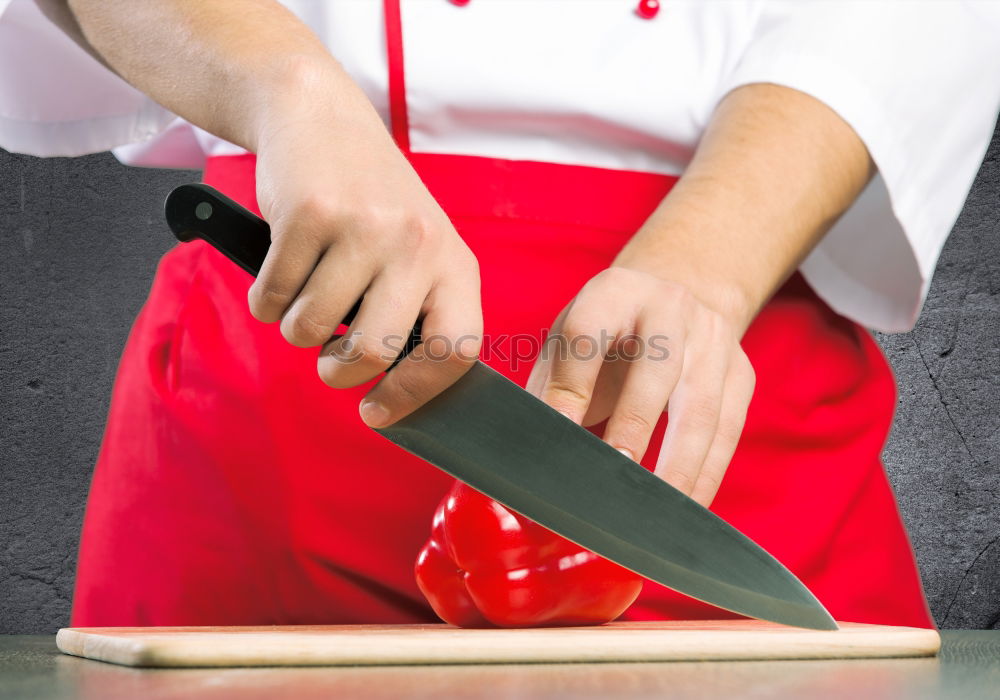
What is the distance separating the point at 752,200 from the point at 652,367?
22 centimetres

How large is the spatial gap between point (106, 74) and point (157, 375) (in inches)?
14.4

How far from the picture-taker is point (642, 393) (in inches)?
30.6

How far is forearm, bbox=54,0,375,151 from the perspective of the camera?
68 cm

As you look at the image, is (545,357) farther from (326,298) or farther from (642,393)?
(326,298)

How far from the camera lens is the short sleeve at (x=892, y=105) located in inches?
38.4

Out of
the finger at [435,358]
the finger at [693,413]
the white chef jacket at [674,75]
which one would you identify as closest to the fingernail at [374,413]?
the finger at [435,358]

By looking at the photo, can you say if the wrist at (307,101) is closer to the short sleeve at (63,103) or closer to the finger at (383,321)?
the finger at (383,321)

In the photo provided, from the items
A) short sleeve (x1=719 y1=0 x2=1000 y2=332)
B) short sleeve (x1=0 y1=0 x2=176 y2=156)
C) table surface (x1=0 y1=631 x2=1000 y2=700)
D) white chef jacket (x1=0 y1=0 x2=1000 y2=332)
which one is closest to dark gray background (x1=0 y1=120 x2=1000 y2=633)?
short sleeve (x1=0 y1=0 x2=176 y2=156)

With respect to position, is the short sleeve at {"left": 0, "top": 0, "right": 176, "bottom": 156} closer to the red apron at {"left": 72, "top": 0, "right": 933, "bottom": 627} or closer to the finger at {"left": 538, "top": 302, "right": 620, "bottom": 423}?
the red apron at {"left": 72, "top": 0, "right": 933, "bottom": 627}

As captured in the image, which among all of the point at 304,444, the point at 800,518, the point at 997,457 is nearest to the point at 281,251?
the point at 304,444

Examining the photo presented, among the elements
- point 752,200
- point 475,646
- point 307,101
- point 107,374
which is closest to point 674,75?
point 752,200

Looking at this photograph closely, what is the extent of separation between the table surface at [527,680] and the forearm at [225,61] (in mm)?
341

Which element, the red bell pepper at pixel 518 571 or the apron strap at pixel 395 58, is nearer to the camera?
the red bell pepper at pixel 518 571

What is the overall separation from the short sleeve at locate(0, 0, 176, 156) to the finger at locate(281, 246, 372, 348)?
1.87 ft
